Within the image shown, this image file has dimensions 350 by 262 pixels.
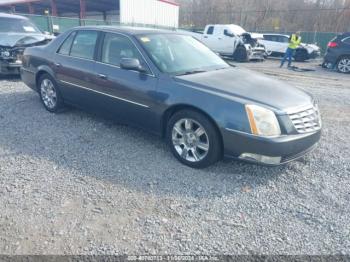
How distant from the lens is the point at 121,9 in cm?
2688

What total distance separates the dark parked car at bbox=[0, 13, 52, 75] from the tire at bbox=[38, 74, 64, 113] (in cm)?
295

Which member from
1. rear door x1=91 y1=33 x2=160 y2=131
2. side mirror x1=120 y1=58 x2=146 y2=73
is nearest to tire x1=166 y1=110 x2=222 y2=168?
rear door x1=91 y1=33 x2=160 y2=131

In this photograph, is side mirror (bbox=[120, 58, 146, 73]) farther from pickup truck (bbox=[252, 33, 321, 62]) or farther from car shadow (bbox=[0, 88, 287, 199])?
pickup truck (bbox=[252, 33, 321, 62])

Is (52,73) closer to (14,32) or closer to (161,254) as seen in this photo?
(161,254)

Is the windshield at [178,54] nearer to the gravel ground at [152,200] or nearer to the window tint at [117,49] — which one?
the window tint at [117,49]

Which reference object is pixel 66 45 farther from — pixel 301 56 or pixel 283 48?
pixel 283 48

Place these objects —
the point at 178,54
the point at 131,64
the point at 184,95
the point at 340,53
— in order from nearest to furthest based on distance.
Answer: the point at 184,95
the point at 131,64
the point at 178,54
the point at 340,53

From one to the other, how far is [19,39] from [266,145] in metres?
7.70

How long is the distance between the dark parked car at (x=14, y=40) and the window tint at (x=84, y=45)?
12.5ft

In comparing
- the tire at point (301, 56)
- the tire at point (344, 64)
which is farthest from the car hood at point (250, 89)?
the tire at point (301, 56)

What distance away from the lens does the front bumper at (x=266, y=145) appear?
295 centimetres

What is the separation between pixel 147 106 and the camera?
370 cm

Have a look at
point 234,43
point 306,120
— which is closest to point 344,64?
point 234,43

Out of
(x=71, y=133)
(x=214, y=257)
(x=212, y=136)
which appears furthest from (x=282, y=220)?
(x=71, y=133)
